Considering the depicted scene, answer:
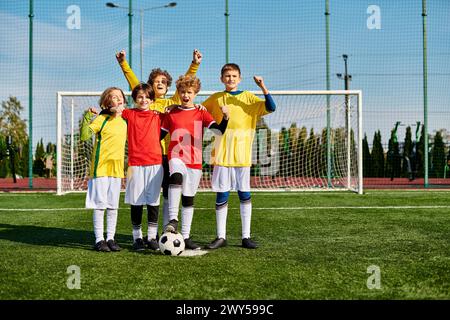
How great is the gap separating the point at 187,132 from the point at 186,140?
0.07 meters

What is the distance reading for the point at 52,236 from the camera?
531cm

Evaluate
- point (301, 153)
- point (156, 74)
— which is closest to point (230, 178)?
point (156, 74)

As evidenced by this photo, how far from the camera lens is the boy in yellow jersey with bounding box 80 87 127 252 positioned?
4.43 meters

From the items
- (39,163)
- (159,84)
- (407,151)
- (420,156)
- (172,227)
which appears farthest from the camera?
(39,163)

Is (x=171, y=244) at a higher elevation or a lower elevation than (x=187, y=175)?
lower

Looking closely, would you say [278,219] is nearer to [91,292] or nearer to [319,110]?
[91,292]

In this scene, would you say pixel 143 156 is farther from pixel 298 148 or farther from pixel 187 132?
pixel 298 148

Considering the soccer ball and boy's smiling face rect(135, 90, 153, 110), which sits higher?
boy's smiling face rect(135, 90, 153, 110)

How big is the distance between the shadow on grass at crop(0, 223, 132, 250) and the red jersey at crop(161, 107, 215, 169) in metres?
1.04

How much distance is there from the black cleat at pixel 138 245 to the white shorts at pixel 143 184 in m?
0.35

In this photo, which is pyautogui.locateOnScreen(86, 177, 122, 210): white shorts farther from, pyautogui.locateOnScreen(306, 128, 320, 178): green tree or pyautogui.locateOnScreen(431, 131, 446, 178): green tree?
pyautogui.locateOnScreen(431, 131, 446, 178): green tree

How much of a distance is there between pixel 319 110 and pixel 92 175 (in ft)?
32.1

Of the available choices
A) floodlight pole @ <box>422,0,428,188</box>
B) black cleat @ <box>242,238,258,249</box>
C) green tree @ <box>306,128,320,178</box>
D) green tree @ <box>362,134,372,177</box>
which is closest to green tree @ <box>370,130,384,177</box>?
green tree @ <box>362,134,372,177</box>

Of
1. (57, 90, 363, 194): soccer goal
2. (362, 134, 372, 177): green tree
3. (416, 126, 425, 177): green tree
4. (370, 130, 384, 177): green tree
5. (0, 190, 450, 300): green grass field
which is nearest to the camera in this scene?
(0, 190, 450, 300): green grass field
